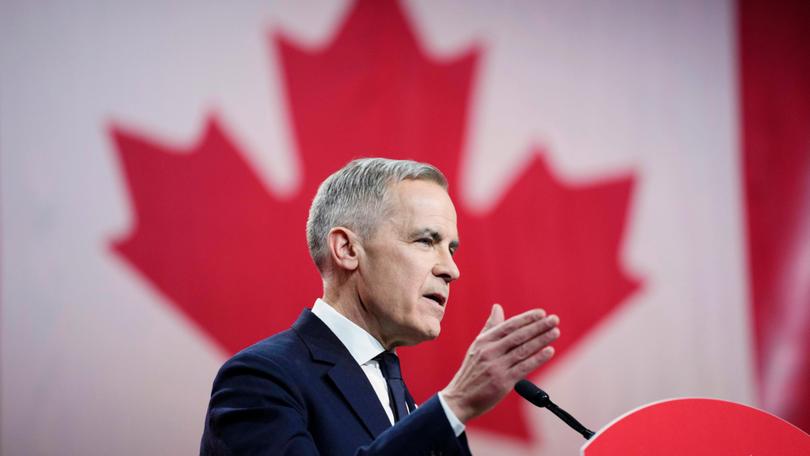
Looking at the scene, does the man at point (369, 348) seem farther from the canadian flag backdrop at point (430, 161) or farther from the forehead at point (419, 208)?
the canadian flag backdrop at point (430, 161)

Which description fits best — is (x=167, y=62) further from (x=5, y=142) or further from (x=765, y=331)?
(x=765, y=331)

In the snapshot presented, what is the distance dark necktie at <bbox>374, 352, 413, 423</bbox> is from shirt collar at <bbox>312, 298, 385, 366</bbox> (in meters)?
0.02

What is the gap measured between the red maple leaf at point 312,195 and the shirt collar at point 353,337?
3.58 feet

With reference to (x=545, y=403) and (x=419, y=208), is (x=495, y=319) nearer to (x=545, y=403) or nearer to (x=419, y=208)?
(x=545, y=403)

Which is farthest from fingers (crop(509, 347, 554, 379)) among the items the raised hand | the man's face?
the man's face

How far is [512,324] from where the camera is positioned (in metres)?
1.06

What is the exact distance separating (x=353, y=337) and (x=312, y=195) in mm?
1276

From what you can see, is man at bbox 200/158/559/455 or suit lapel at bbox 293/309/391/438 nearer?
man at bbox 200/158/559/455

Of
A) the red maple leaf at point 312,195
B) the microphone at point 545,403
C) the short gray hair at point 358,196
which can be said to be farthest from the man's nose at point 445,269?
the red maple leaf at point 312,195

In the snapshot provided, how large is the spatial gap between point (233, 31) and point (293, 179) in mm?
580

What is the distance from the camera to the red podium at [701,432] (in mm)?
1172

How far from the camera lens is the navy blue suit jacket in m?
1.11

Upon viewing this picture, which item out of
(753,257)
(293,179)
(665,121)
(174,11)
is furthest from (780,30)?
(174,11)

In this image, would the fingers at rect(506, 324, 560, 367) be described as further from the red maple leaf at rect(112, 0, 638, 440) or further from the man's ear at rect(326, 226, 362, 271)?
the red maple leaf at rect(112, 0, 638, 440)
